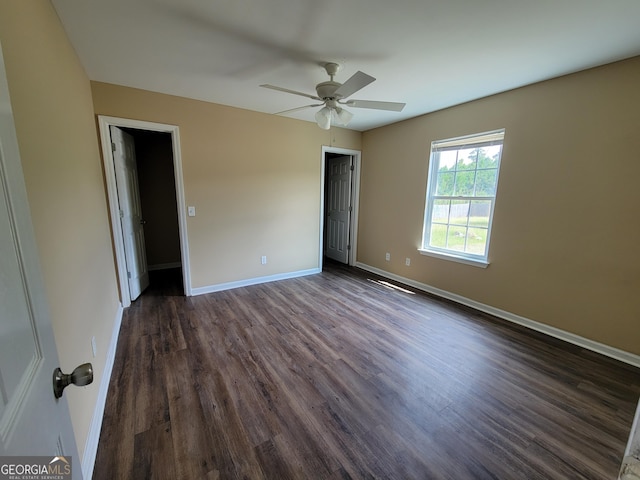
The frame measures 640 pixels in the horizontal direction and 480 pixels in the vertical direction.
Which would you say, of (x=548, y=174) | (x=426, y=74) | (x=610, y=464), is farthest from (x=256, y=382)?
(x=548, y=174)

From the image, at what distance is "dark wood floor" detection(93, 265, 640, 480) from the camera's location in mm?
1428

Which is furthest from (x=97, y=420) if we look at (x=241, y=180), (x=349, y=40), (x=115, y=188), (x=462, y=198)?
(x=462, y=198)

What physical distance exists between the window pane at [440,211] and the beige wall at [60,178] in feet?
12.3

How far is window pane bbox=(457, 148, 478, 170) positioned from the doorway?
1.82 meters

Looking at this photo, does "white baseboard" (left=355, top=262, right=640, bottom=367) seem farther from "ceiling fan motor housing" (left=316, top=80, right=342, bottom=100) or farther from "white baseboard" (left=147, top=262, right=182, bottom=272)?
"white baseboard" (left=147, top=262, right=182, bottom=272)

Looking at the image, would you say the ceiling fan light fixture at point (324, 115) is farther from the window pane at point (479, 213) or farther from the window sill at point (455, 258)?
the window sill at point (455, 258)

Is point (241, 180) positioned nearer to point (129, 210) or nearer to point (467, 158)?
point (129, 210)

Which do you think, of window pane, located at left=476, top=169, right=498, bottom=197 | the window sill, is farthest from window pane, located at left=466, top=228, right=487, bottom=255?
window pane, located at left=476, top=169, right=498, bottom=197

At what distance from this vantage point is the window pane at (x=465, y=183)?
131 inches

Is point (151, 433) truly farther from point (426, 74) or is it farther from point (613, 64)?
point (613, 64)

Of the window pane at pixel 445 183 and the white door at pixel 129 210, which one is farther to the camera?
the window pane at pixel 445 183

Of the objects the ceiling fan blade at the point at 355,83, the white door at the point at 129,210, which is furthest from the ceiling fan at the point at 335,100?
the white door at the point at 129,210

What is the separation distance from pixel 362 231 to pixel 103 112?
3.93 metres

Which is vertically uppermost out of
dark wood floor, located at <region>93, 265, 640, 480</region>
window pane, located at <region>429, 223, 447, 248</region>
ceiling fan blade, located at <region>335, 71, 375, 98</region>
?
ceiling fan blade, located at <region>335, 71, 375, 98</region>
